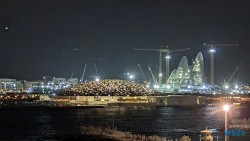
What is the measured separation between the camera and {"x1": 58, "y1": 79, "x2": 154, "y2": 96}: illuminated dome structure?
86312mm

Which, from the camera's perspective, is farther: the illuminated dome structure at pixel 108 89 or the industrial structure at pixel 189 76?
the industrial structure at pixel 189 76

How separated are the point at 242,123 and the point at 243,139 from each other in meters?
9.40

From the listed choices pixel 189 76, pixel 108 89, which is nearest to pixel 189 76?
pixel 189 76

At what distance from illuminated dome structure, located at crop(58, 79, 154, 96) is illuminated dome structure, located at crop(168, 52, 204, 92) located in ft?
144

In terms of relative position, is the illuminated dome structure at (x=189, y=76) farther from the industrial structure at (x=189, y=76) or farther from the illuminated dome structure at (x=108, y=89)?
the illuminated dome structure at (x=108, y=89)

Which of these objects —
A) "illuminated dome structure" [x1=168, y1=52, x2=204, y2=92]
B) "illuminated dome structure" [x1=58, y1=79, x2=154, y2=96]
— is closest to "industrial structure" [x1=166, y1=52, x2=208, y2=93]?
"illuminated dome structure" [x1=168, y1=52, x2=204, y2=92]

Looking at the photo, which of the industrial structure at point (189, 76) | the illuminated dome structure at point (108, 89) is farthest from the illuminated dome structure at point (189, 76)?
the illuminated dome structure at point (108, 89)

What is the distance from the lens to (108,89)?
3509 inches

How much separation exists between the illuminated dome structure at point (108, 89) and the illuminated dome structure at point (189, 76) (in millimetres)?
43912

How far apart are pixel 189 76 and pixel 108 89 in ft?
178

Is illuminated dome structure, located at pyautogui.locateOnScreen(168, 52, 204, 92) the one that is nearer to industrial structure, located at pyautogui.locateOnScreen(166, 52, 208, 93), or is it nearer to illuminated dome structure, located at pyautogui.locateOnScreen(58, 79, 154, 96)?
industrial structure, located at pyautogui.locateOnScreen(166, 52, 208, 93)

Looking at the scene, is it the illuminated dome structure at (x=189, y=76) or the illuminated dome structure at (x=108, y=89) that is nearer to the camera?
the illuminated dome structure at (x=108, y=89)

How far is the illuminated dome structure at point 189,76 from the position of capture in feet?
447

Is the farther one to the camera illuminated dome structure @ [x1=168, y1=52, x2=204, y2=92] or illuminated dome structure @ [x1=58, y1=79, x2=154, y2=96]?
illuminated dome structure @ [x1=168, y1=52, x2=204, y2=92]
